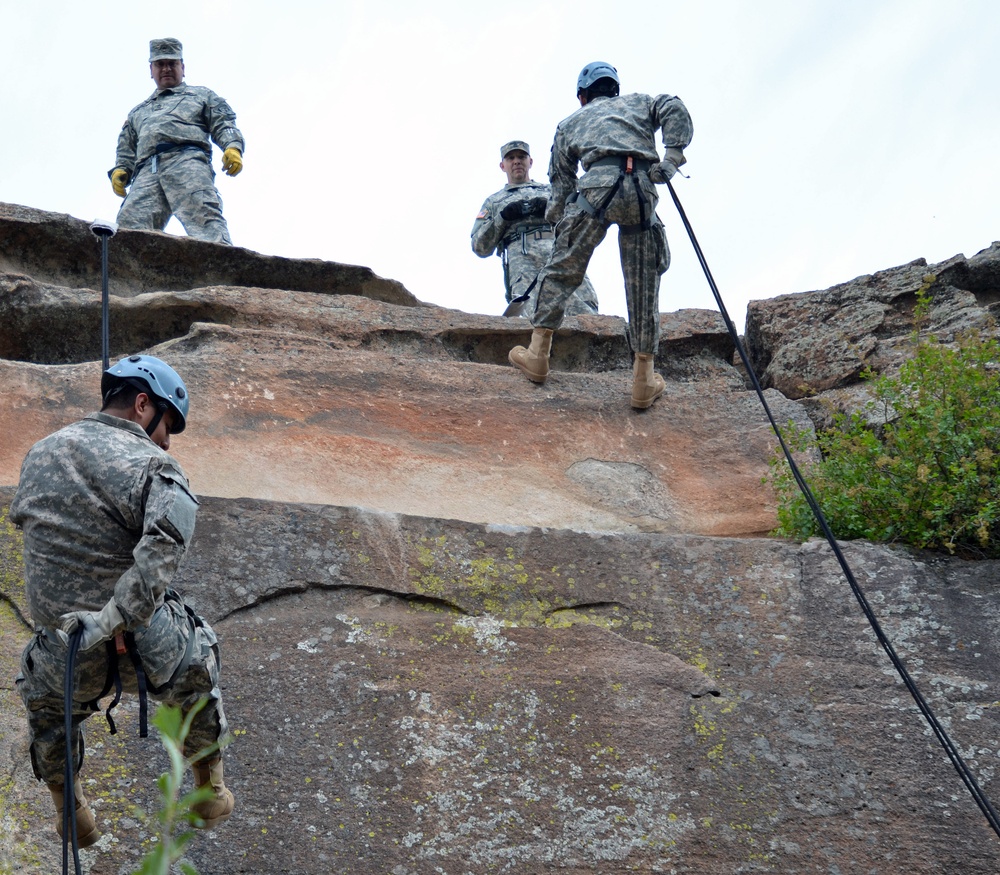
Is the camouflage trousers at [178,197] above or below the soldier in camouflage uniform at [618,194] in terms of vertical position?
above

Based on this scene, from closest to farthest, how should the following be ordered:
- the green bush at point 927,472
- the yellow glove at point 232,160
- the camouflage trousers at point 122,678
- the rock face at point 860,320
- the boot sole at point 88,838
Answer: the camouflage trousers at point 122,678 < the boot sole at point 88,838 < the green bush at point 927,472 < the rock face at point 860,320 < the yellow glove at point 232,160

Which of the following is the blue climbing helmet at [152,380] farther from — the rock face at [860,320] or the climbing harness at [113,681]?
the rock face at [860,320]

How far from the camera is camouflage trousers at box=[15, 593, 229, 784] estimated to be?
393 cm

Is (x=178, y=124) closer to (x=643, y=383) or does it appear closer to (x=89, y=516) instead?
(x=643, y=383)

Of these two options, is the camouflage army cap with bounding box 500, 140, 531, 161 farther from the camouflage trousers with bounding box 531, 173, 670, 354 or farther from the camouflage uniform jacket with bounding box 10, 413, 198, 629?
the camouflage uniform jacket with bounding box 10, 413, 198, 629

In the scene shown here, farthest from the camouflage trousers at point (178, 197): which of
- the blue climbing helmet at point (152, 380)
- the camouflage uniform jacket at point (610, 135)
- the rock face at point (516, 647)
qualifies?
the blue climbing helmet at point (152, 380)

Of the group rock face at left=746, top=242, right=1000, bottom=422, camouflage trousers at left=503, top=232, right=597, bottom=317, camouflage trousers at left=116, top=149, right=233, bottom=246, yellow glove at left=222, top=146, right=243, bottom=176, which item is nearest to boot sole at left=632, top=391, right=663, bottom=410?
rock face at left=746, top=242, right=1000, bottom=422

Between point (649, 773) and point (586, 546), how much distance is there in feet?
4.84

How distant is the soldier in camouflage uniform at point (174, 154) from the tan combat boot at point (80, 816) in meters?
6.90

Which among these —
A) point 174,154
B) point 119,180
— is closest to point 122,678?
point 174,154

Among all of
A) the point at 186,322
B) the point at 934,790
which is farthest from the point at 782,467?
the point at 186,322

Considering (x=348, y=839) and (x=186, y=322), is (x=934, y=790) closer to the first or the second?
(x=348, y=839)

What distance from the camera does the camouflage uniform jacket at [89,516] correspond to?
394 cm

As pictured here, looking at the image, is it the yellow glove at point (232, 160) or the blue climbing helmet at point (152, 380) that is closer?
the blue climbing helmet at point (152, 380)
